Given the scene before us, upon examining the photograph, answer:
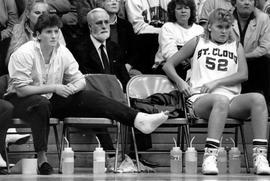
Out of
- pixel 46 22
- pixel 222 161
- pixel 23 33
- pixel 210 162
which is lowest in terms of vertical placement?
pixel 222 161

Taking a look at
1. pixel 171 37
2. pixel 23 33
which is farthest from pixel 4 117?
pixel 171 37

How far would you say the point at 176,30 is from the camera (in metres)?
8.26

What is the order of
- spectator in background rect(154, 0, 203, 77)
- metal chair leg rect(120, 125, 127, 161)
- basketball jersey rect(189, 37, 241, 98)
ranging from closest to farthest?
metal chair leg rect(120, 125, 127, 161), basketball jersey rect(189, 37, 241, 98), spectator in background rect(154, 0, 203, 77)

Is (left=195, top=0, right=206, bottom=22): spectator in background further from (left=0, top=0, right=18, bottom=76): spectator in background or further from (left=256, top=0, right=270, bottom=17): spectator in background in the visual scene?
Result: (left=0, top=0, right=18, bottom=76): spectator in background

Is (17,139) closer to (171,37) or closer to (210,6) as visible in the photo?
(171,37)

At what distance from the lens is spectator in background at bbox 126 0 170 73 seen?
8484 millimetres

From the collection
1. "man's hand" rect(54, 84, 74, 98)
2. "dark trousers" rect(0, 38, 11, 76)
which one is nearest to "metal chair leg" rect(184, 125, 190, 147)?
"man's hand" rect(54, 84, 74, 98)

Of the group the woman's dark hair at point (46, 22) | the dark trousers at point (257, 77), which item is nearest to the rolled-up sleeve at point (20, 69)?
the woman's dark hair at point (46, 22)

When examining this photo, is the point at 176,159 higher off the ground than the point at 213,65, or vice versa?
the point at 213,65

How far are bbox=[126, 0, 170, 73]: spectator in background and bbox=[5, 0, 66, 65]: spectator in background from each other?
88cm

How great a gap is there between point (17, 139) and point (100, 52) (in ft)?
3.93

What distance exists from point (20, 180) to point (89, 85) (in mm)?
2011

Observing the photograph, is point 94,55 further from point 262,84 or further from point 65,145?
point 262,84

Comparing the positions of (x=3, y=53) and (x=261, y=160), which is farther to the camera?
(x=3, y=53)
